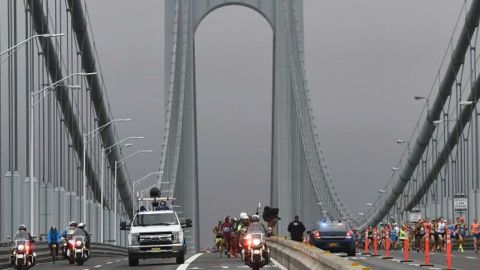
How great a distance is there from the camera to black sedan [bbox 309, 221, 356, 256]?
5141 centimetres

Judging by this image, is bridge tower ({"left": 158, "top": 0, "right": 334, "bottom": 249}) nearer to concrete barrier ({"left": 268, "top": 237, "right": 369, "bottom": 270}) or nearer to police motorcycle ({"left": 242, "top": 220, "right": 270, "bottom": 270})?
concrete barrier ({"left": 268, "top": 237, "right": 369, "bottom": 270})

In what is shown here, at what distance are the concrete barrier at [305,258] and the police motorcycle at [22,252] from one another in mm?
7017

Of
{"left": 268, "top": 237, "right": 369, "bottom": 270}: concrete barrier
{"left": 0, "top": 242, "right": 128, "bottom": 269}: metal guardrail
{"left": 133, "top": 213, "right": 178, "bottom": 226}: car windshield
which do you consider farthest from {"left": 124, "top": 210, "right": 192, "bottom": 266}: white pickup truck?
{"left": 0, "top": 242, "right": 128, "bottom": 269}: metal guardrail

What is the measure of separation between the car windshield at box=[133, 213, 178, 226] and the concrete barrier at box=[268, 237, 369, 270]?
323cm

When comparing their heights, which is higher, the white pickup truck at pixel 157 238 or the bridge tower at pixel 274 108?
the bridge tower at pixel 274 108

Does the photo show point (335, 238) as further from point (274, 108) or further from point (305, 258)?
point (274, 108)

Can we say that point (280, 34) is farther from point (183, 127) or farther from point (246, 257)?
point (246, 257)

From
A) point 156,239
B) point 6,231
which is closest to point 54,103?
point 6,231

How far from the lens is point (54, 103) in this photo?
7694 cm

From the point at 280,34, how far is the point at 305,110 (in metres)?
7.93

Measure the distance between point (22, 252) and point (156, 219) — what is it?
5111 millimetres

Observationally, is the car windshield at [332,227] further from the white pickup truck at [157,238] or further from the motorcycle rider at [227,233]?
the white pickup truck at [157,238]

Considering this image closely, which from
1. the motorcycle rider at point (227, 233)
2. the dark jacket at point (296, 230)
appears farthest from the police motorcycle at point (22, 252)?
the motorcycle rider at point (227, 233)

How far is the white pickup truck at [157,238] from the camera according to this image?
40781 mm
